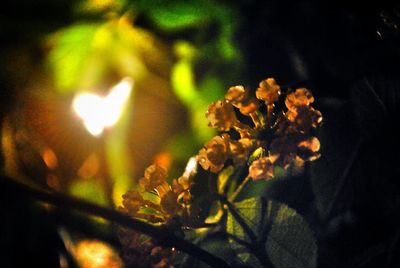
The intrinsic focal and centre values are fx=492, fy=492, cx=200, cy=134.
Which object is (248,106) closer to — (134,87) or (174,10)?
(174,10)

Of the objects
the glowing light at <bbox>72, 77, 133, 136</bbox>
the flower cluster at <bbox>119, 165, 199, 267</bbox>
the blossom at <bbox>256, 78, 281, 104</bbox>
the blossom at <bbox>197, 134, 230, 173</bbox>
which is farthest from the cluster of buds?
the glowing light at <bbox>72, 77, 133, 136</bbox>

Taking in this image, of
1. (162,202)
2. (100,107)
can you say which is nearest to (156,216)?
(162,202)

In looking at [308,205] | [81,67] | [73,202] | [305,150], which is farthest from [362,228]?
[81,67]

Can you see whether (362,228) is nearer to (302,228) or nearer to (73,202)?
(302,228)

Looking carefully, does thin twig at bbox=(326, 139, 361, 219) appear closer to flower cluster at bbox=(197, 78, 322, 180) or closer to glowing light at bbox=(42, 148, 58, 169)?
flower cluster at bbox=(197, 78, 322, 180)

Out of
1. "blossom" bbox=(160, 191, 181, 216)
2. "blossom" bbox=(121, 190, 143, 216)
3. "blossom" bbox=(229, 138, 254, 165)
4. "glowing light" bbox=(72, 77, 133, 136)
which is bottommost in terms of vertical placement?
"glowing light" bbox=(72, 77, 133, 136)

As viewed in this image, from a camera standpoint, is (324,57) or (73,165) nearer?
(324,57)
